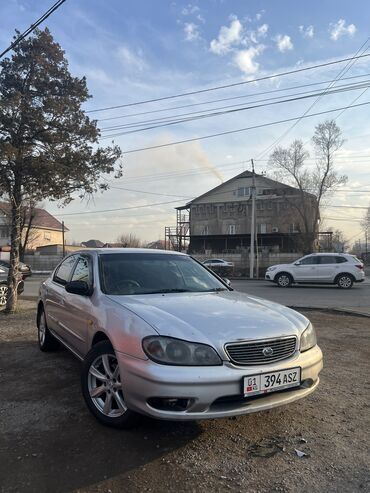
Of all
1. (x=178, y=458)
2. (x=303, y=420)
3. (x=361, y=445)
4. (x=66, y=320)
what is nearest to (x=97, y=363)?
(x=178, y=458)

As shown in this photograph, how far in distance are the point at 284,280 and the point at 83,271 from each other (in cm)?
1757

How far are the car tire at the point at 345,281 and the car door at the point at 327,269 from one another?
331 millimetres

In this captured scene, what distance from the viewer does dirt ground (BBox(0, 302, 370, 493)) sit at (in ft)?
9.27

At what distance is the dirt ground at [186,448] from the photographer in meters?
2.82

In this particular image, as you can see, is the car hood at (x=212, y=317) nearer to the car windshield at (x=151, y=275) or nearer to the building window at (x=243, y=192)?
the car windshield at (x=151, y=275)

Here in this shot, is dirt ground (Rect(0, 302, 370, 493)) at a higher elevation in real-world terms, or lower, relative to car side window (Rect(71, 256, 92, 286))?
lower

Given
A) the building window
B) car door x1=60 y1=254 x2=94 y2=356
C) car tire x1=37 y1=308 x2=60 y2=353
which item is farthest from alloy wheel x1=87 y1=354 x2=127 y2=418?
the building window

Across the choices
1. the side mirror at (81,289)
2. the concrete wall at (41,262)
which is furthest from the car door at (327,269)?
the concrete wall at (41,262)

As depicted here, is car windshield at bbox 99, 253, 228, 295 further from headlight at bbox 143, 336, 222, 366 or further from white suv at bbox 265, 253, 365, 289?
white suv at bbox 265, 253, 365, 289

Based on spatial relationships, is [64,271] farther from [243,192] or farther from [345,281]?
[243,192]

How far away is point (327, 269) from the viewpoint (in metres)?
20.5

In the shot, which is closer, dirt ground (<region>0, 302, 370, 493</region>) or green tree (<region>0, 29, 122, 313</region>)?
dirt ground (<region>0, 302, 370, 493</region>)

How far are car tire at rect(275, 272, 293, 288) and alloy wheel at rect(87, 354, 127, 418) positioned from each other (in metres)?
18.5

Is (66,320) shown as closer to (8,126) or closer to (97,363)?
(97,363)
